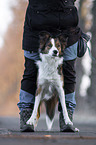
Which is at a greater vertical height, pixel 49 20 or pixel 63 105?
pixel 49 20

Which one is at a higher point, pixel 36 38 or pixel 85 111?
pixel 36 38

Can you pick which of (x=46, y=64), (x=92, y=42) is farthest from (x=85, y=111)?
(x=46, y=64)

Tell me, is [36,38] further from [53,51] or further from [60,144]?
[60,144]

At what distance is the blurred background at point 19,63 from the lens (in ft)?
50.7

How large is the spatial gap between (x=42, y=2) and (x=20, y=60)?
977 inches

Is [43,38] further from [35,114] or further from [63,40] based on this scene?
[35,114]

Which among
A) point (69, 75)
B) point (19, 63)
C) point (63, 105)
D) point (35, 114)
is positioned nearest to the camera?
point (35, 114)

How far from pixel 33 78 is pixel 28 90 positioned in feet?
0.63

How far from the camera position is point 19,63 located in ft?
99.8

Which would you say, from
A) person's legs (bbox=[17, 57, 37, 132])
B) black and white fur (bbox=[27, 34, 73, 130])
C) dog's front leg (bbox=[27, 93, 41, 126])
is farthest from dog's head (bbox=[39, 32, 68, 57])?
dog's front leg (bbox=[27, 93, 41, 126])

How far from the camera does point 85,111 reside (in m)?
15.3

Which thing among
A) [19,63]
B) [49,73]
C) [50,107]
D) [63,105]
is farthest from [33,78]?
[19,63]

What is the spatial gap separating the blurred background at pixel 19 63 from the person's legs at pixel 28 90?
9.73m

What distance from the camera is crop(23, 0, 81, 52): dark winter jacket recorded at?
4.86 meters
